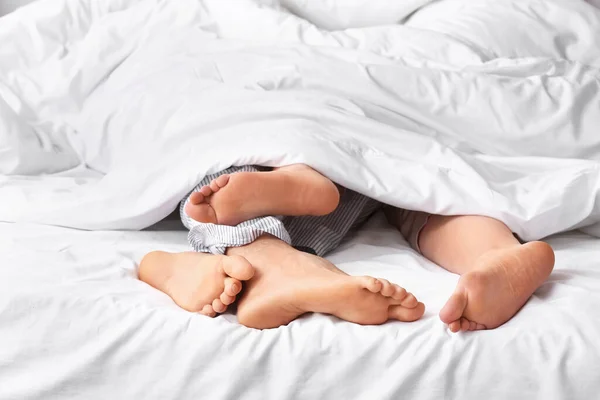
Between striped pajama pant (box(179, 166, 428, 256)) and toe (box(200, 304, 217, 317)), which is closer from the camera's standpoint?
toe (box(200, 304, 217, 317))

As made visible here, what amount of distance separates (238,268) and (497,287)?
0.96ft

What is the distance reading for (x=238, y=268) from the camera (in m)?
0.92

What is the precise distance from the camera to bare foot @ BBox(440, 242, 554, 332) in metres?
0.85

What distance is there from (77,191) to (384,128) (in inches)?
20.6

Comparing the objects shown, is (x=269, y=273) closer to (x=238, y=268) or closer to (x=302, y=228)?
(x=238, y=268)

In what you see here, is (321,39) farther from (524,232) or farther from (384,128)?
(524,232)

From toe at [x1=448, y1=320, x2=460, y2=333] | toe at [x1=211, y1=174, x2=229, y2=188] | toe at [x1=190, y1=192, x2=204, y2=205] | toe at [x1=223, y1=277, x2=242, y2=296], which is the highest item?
toe at [x1=211, y1=174, x2=229, y2=188]

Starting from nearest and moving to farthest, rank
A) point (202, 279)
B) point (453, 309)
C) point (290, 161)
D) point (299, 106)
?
point (453, 309) → point (202, 279) → point (290, 161) → point (299, 106)

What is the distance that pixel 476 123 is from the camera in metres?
1.27

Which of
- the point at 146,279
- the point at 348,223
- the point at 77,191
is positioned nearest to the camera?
the point at 146,279

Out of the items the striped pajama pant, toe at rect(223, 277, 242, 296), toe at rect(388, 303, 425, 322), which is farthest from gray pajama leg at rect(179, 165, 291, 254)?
toe at rect(388, 303, 425, 322)

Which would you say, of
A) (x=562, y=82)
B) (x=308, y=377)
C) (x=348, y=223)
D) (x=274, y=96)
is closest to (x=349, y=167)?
(x=348, y=223)

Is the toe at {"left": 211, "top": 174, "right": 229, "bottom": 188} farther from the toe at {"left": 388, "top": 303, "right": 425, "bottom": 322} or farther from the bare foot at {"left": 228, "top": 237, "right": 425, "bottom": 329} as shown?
the toe at {"left": 388, "top": 303, "right": 425, "bottom": 322}

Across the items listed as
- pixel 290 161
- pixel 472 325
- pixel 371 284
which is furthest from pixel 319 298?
pixel 290 161
